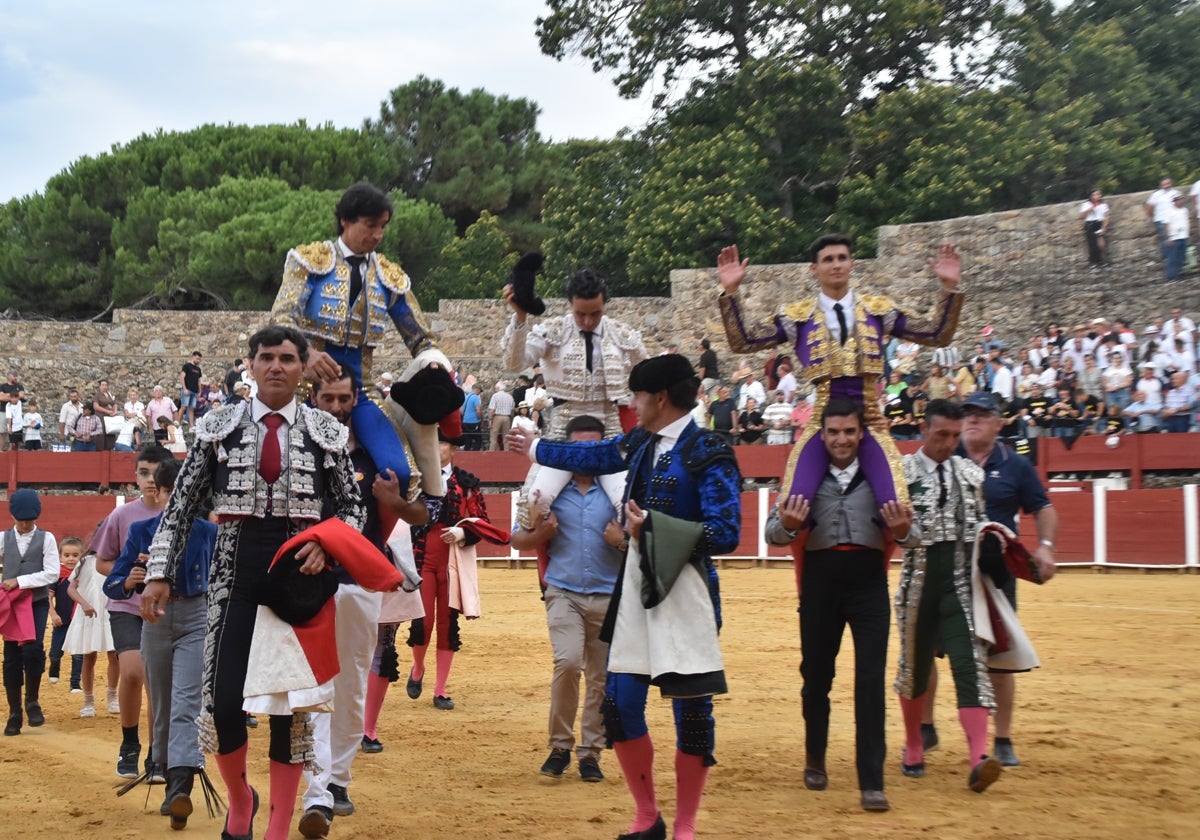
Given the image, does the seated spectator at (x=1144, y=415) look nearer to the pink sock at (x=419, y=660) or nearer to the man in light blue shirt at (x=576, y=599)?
the pink sock at (x=419, y=660)

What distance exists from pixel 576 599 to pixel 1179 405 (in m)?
13.5

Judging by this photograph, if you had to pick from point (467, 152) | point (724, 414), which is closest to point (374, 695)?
point (724, 414)

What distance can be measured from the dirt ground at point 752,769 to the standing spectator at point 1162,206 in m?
14.2

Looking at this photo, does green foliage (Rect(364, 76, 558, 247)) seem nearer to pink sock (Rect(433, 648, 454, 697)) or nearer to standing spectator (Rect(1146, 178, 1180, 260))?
standing spectator (Rect(1146, 178, 1180, 260))

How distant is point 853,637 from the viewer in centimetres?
598

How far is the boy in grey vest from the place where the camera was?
8883 millimetres

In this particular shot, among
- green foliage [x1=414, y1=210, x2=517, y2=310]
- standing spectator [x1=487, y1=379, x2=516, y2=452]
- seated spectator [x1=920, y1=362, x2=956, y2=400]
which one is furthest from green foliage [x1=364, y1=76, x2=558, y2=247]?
seated spectator [x1=920, y1=362, x2=956, y2=400]

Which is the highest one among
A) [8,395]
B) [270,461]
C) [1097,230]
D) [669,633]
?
[1097,230]

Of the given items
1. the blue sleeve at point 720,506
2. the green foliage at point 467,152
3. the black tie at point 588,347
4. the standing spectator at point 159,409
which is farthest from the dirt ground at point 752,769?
the green foliage at point 467,152

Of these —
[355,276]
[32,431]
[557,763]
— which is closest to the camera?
[355,276]

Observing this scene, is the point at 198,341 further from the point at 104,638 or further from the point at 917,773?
the point at 917,773

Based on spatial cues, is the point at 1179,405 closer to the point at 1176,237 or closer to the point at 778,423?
the point at 778,423

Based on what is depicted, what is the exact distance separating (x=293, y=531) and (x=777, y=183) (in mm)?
27655

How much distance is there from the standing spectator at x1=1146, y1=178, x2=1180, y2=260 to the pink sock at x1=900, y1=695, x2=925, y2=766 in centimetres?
1911
